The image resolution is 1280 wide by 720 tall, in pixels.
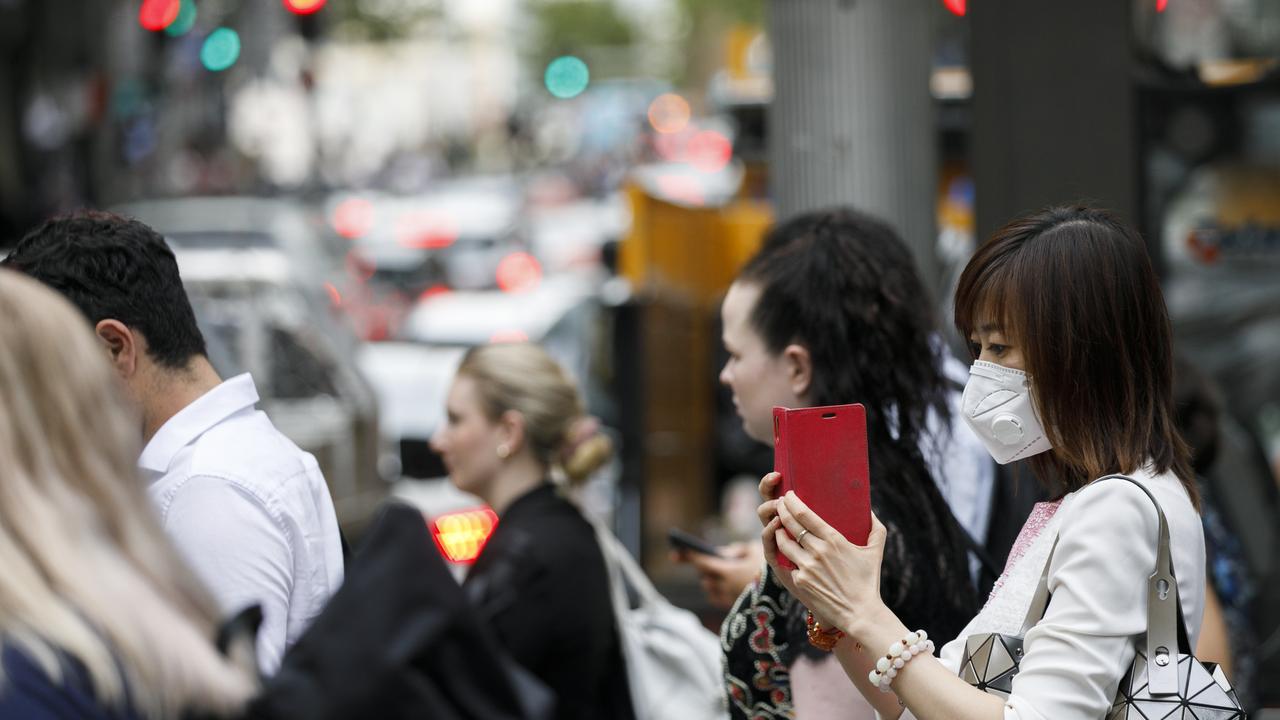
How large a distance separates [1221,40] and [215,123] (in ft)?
84.3

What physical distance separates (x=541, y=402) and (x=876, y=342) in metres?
1.50

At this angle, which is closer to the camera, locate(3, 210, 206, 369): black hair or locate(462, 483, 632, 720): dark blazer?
locate(3, 210, 206, 369): black hair

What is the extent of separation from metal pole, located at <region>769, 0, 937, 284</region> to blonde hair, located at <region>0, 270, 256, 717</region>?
3637 millimetres

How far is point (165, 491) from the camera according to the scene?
2.64 meters

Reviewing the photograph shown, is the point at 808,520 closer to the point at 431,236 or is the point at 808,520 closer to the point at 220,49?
the point at 220,49

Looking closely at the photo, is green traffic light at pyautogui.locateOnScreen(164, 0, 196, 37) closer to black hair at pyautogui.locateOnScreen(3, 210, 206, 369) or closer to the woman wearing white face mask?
black hair at pyautogui.locateOnScreen(3, 210, 206, 369)

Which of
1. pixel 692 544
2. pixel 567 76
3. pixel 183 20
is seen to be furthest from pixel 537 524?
pixel 567 76

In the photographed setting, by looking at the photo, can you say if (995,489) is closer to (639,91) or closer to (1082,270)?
(1082,270)

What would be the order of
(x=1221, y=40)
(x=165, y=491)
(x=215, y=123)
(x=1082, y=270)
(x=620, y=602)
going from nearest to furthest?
(x=1082, y=270) < (x=165, y=491) < (x=620, y=602) < (x=1221, y=40) < (x=215, y=123)

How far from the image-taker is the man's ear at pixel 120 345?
8.65 feet

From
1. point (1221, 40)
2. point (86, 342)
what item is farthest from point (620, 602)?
point (1221, 40)

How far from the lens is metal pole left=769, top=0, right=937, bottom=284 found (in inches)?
205

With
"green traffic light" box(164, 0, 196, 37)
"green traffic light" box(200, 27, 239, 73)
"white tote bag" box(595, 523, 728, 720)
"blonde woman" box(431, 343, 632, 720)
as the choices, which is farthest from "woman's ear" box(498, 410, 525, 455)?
"green traffic light" box(200, 27, 239, 73)

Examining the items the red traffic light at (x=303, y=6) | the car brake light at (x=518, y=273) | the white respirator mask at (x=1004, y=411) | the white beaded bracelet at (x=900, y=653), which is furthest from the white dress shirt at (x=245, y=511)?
the car brake light at (x=518, y=273)
